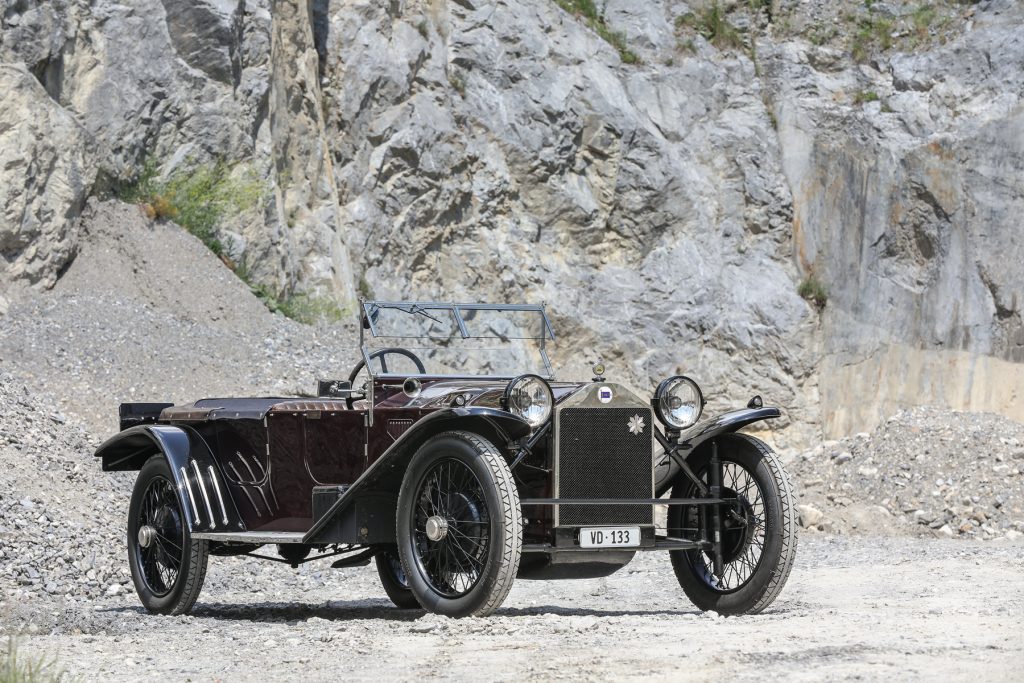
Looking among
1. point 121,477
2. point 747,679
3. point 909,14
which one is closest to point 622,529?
point 747,679

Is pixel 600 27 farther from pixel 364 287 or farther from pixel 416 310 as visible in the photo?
pixel 416 310

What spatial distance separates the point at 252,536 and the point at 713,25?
22361 mm

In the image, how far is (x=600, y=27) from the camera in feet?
88.4

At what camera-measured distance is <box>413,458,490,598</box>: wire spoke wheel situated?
6535mm

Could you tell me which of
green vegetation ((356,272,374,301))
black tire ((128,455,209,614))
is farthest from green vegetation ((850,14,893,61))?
black tire ((128,455,209,614))

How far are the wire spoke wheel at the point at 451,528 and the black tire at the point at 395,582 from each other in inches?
78.4

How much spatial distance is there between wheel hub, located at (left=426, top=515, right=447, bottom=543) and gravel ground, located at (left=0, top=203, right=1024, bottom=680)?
468mm

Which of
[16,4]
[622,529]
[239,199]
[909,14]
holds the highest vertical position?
[909,14]

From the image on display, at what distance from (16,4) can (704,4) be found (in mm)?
15216

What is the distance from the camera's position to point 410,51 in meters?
24.1

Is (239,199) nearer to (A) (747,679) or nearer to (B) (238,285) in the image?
(B) (238,285)

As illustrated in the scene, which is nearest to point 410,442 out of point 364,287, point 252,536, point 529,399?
point 529,399

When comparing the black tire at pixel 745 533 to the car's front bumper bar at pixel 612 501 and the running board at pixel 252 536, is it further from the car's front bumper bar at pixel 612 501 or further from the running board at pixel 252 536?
the running board at pixel 252 536

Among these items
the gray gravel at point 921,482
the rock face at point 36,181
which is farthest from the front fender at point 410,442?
the rock face at point 36,181
